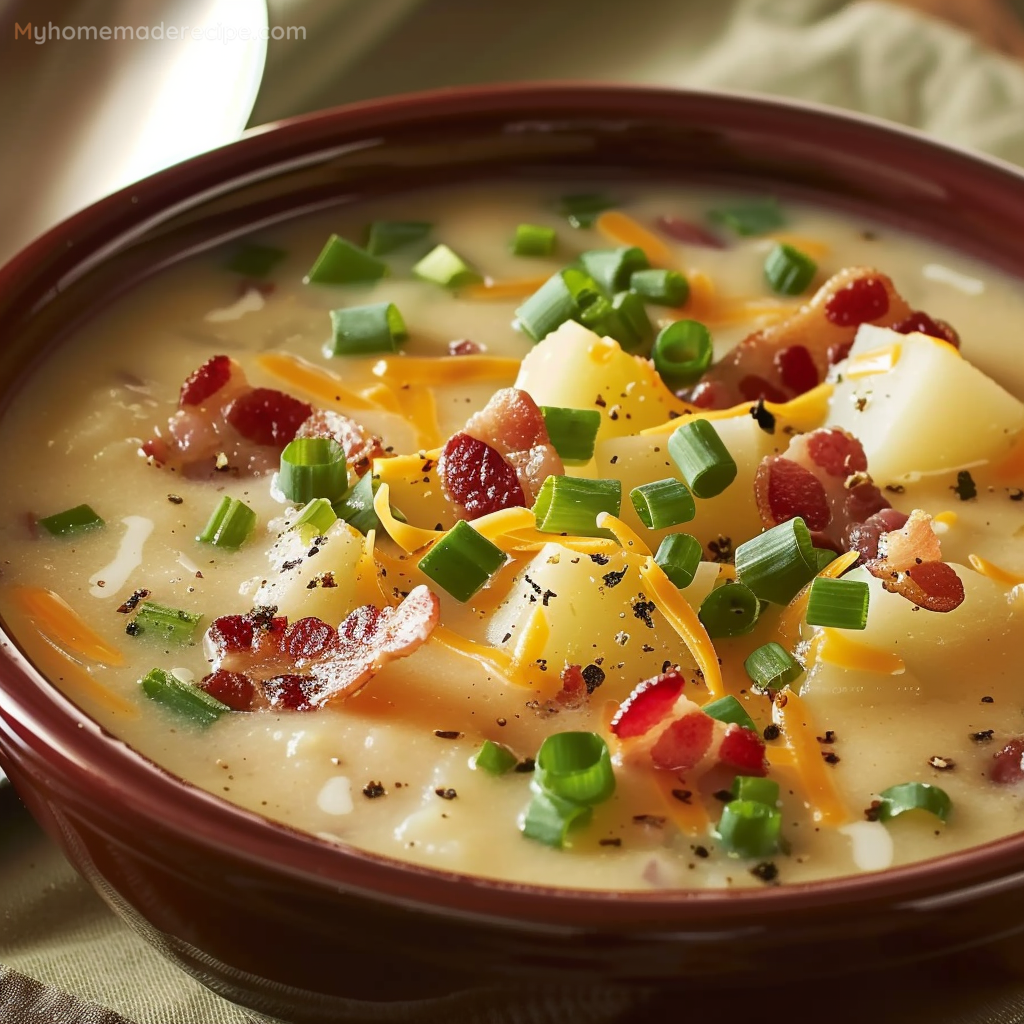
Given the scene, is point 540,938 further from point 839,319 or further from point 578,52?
point 578,52

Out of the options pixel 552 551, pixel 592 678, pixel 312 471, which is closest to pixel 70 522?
pixel 312 471

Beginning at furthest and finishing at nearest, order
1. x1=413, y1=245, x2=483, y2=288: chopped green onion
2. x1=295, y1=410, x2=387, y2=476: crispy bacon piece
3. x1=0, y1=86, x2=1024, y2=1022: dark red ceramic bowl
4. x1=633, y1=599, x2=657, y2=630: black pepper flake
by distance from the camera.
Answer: x1=413, y1=245, x2=483, y2=288: chopped green onion → x1=295, y1=410, x2=387, y2=476: crispy bacon piece → x1=633, y1=599, x2=657, y2=630: black pepper flake → x1=0, y1=86, x2=1024, y2=1022: dark red ceramic bowl

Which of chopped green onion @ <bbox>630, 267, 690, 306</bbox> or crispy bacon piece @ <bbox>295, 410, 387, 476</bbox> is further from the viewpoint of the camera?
chopped green onion @ <bbox>630, 267, 690, 306</bbox>

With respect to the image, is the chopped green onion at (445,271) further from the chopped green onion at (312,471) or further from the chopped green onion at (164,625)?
the chopped green onion at (164,625)

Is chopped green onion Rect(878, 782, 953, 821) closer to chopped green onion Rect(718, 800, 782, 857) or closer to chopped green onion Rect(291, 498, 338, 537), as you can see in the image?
chopped green onion Rect(718, 800, 782, 857)

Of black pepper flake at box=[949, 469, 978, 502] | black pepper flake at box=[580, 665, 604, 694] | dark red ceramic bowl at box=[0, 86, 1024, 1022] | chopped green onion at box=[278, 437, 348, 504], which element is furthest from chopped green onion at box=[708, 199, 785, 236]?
dark red ceramic bowl at box=[0, 86, 1024, 1022]

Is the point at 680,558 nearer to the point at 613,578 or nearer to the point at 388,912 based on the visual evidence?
the point at 613,578

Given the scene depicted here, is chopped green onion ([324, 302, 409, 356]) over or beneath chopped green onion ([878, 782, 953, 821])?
over
